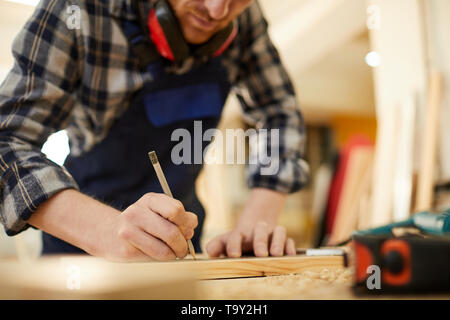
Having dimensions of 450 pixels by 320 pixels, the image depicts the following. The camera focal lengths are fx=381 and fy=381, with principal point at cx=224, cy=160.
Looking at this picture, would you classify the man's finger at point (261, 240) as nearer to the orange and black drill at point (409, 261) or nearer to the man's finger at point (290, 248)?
the man's finger at point (290, 248)

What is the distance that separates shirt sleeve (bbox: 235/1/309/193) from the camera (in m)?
0.89

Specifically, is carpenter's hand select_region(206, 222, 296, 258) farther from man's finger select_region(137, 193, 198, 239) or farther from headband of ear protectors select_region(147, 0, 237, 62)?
headband of ear protectors select_region(147, 0, 237, 62)

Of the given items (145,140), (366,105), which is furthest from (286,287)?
(366,105)

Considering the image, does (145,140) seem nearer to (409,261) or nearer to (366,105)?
(409,261)

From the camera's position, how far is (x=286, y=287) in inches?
13.7

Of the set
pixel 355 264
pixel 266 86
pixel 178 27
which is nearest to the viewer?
pixel 355 264

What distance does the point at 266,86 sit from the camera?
0.99m

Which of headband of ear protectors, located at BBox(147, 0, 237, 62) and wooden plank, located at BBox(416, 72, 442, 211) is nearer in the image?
headband of ear protectors, located at BBox(147, 0, 237, 62)

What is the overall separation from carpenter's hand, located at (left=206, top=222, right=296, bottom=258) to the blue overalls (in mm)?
44

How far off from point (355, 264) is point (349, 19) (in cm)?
244

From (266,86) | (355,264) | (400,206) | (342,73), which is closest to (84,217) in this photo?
(355,264)

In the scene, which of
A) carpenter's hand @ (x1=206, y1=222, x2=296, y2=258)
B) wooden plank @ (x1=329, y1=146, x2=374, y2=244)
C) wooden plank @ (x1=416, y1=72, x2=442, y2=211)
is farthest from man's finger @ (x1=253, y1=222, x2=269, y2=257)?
wooden plank @ (x1=329, y1=146, x2=374, y2=244)

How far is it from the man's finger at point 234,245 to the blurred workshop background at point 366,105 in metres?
0.28
